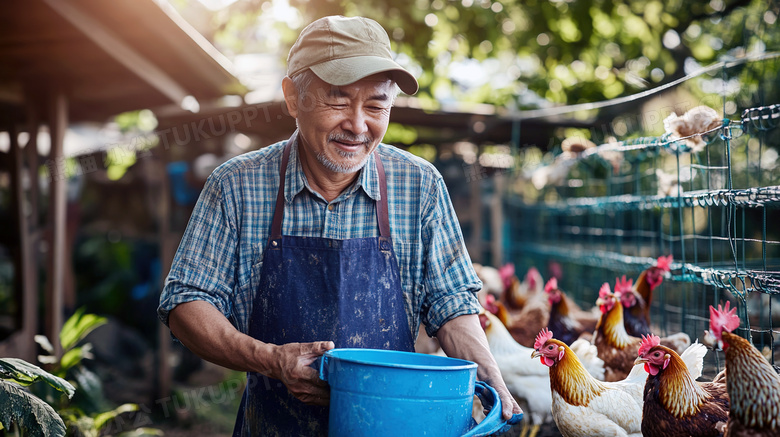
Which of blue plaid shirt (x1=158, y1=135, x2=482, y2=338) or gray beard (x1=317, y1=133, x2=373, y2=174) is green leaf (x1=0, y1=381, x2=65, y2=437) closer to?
blue plaid shirt (x1=158, y1=135, x2=482, y2=338)

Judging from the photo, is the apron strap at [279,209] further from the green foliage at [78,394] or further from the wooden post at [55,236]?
the wooden post at [55,236]

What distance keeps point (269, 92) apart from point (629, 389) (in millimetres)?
5252

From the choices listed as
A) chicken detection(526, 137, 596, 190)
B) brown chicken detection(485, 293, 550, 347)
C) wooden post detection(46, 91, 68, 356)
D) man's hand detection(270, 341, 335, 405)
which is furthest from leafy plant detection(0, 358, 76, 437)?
chicken detection(526, 137, 596, 190)

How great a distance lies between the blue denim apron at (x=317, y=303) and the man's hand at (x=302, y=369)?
30 cm

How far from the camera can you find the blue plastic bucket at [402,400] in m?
1.64

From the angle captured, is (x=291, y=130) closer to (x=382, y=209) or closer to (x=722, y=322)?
(x=382, y=209)

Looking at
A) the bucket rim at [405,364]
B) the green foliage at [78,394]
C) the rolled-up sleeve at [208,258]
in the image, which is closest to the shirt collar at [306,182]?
the rolled-up sleeve at [208,258]

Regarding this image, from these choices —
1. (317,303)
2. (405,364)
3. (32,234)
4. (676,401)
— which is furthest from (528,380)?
(32,234)

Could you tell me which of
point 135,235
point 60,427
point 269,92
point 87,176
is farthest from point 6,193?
point 60,427

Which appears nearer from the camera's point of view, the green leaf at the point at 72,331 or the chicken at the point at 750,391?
the chicken at the point at 750,391

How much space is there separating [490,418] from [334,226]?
94 centimetres

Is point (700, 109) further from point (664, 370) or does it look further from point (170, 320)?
point (170, 320)

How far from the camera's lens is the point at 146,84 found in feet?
18.6

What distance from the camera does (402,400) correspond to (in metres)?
1.65
